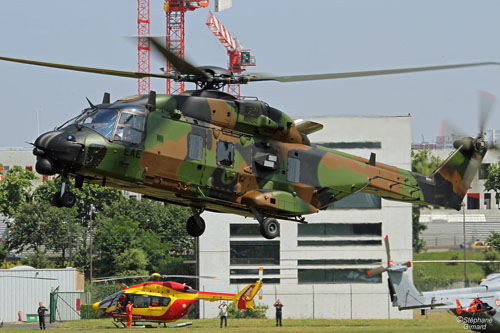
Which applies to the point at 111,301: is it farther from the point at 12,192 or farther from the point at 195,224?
the point at 12,192

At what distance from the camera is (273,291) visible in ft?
201

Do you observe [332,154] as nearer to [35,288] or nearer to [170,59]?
[170,59]

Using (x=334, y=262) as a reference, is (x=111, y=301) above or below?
below

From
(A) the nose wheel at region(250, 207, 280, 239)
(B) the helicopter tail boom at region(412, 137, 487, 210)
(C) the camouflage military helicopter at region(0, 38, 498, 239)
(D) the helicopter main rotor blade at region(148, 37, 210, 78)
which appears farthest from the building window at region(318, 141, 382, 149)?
(D) the helicopter main rotor blade at region(148, 37, 210, 78)

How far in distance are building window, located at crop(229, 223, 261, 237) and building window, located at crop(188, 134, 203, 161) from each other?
3723 cm

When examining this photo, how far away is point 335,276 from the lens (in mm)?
61500

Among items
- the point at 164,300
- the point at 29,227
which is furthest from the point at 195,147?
the point at 29,227

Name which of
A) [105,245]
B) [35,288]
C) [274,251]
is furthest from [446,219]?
[35,288]

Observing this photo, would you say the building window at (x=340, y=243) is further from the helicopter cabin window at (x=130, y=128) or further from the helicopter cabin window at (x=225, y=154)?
the helicopter cabin window at (x=130, y=128)

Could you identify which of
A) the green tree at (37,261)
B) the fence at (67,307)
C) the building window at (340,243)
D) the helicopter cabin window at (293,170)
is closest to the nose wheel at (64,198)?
the helicopter cabin window at (293,170)

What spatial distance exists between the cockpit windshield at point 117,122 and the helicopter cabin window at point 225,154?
2.57 metres

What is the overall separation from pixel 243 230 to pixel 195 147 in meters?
37.7

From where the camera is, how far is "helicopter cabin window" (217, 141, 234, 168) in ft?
82.0

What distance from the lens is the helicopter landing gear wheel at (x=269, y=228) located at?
83.9 ft
